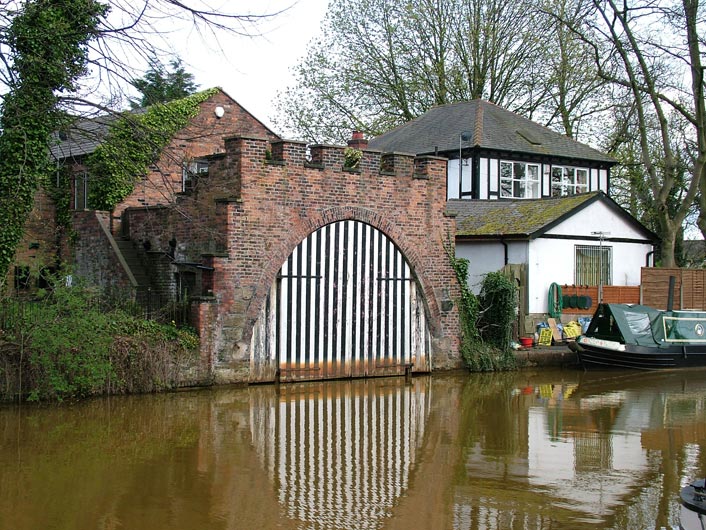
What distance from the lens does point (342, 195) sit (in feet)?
64.6

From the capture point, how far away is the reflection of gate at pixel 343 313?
61.7ft

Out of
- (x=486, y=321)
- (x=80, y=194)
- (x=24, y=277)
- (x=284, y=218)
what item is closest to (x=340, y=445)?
(x=284, y=218)

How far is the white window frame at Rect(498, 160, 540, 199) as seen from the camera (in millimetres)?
32375

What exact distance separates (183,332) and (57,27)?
255 inches

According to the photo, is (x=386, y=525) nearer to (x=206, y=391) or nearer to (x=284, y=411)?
(x=284, y=411)

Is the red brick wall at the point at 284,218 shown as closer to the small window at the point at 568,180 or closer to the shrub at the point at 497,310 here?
the shrub at the point at 497,310

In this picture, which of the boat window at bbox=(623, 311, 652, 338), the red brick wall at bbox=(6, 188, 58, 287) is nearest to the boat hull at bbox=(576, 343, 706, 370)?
the boat window at bbox=(623, 311, 652, 338)

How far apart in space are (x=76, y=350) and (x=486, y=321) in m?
10.6

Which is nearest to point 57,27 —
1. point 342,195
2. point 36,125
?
point 36,125

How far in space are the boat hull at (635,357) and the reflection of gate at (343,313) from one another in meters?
4.56

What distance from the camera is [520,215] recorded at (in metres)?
26.6

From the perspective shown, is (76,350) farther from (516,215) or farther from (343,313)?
(516,215)

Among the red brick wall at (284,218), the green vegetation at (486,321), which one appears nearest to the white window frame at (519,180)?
the green vegetation at (486,321)

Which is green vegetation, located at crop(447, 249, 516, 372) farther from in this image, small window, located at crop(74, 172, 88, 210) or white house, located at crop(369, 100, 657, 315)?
small window, located at crop(74, 172, 88, 210)
